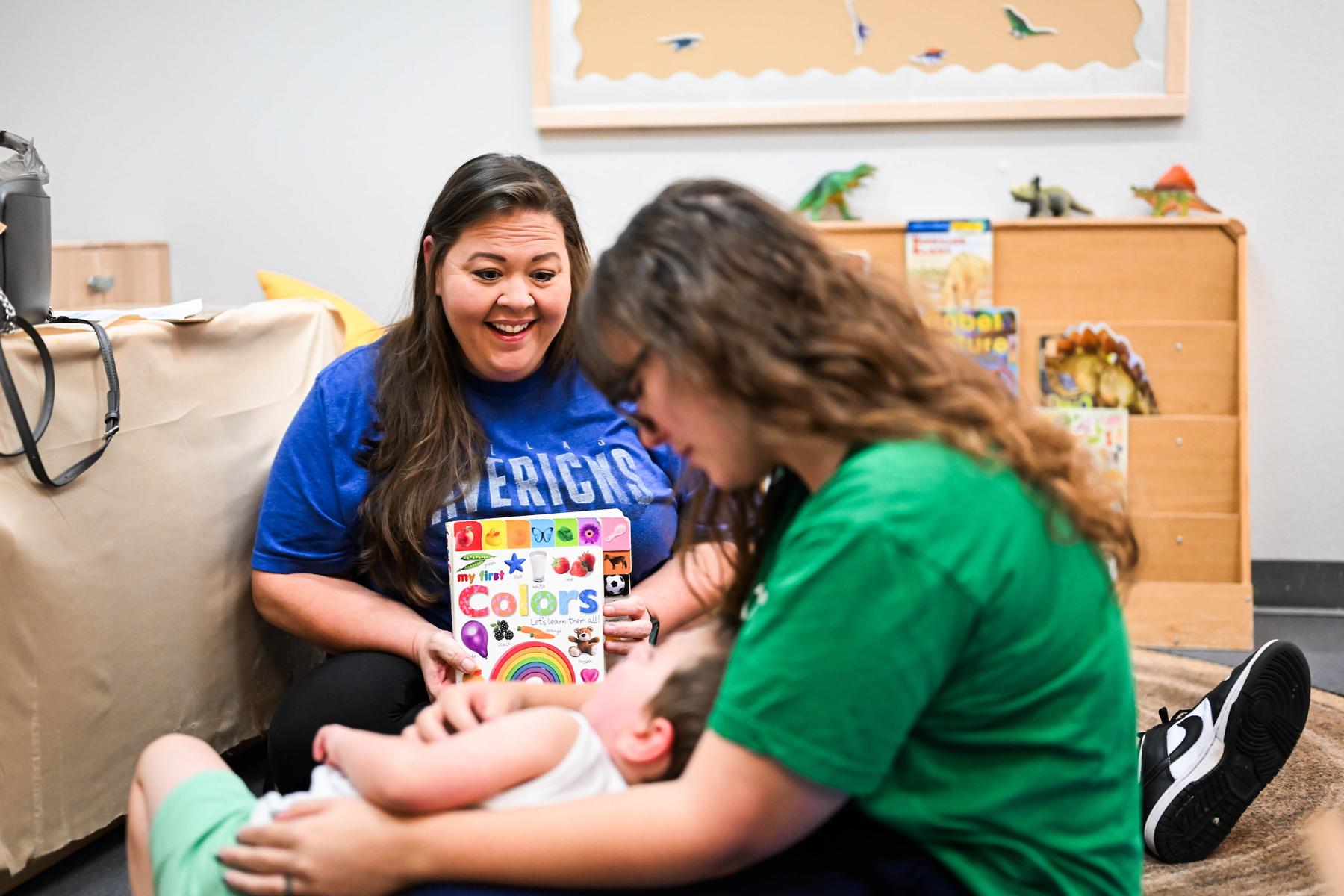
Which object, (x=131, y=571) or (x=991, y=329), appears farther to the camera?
(x=991, y=329)

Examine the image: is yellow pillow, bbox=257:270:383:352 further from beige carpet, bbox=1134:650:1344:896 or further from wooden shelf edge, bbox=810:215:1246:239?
beige carpet, bbox=1134:650:1344:896

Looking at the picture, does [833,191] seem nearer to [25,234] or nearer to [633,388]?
[25,234]

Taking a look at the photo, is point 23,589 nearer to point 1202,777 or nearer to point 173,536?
point 173,536

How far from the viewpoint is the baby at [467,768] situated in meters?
0.88

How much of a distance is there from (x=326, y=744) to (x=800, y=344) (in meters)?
0.52

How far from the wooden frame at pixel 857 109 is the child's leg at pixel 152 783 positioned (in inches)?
84.1

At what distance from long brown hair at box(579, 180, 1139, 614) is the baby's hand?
38 cm

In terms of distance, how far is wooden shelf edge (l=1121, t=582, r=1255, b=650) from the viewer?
104 inches

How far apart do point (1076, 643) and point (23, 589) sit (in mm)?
1216

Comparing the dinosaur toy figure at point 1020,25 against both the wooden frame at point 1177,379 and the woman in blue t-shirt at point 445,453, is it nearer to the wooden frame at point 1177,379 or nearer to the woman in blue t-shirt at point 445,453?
the wooden frame at point 1177,379

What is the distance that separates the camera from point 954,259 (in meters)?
2.69

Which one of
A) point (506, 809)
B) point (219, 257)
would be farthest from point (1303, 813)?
point (219, 257)

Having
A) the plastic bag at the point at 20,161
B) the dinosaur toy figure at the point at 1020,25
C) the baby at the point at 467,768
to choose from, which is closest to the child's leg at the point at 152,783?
the baby at the point at 467,768

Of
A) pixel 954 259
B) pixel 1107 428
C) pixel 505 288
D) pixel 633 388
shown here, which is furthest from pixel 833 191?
pixel 633 388
